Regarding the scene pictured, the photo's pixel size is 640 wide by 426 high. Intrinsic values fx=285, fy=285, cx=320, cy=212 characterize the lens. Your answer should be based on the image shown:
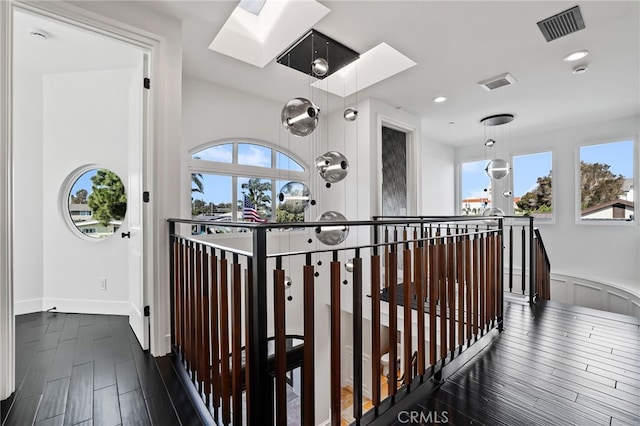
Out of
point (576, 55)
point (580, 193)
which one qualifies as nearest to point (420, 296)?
point (576, 55)

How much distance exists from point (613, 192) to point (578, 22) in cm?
422

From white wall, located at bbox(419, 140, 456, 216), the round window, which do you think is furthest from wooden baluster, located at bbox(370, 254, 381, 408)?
white wall, located at bbox(419, 140, 456, 216)

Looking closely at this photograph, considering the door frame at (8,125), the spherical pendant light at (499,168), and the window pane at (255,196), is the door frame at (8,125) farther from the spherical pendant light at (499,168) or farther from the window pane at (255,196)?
the spherical pendant light at (499,168)

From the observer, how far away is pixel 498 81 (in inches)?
142

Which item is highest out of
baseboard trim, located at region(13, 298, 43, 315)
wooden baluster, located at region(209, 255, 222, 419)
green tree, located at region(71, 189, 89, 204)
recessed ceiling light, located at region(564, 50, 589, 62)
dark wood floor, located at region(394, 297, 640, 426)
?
recessed ceiling light, located at region(564, 50, 589, 62)

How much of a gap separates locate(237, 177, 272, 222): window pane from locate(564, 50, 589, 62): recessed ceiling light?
3.86 meters

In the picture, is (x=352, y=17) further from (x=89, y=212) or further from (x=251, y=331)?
(x=89, y=212)

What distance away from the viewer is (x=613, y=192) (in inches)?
202

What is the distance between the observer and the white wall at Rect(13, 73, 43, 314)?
3332 mm

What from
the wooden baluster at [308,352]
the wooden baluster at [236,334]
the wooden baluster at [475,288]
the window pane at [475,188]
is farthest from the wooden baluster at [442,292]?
the window pane at [475,188]

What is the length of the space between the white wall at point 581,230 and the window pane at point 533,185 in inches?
4.9

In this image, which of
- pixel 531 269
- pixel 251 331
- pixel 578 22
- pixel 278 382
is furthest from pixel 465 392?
pixel 578 22

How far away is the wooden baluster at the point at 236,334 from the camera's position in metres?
1.30

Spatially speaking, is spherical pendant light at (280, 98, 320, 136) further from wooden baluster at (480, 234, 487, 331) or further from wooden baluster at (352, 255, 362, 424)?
wooden baluster at (480, 234, 487, 331)
